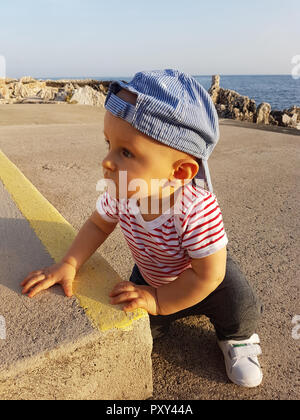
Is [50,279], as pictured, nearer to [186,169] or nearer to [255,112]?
[186,169]

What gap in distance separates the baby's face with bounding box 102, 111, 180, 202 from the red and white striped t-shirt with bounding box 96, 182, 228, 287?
0.53ft

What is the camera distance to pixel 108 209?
64.8 inches

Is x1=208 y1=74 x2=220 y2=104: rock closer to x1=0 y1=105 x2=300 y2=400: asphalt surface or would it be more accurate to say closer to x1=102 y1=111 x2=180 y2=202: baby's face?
x1=0 y1=105 x2=300 y2=400: asphalt surface

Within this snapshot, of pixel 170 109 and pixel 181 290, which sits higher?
pixel 170 109

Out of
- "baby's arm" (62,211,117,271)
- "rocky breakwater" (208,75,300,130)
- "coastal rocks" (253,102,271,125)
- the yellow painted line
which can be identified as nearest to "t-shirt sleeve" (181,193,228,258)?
the yellow painted line

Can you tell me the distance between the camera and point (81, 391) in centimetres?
125

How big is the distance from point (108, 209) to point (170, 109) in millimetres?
630

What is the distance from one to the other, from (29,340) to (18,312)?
0.18 m

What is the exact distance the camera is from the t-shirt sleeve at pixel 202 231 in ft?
4.29

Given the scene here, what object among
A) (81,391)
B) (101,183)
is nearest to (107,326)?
(81,391)

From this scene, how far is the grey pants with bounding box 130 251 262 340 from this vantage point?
1627mm

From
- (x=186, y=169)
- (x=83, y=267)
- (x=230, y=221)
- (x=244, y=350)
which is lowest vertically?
(x=230, y=221)


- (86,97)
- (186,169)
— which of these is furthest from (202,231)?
(86,97)

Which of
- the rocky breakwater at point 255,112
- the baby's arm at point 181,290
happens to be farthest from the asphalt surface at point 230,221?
the rocky breakwater at point 255,112
